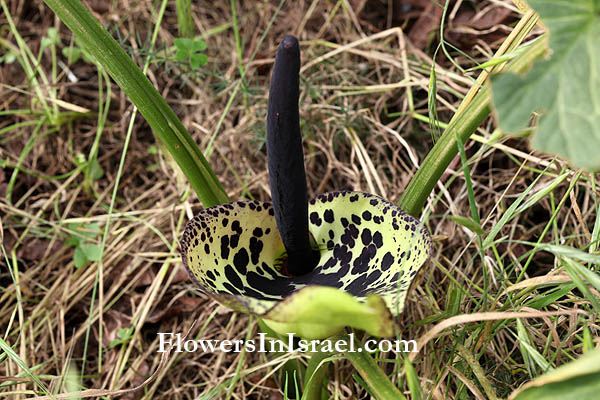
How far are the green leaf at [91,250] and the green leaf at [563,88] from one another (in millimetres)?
736

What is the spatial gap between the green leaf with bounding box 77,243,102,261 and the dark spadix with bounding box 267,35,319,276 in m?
0.42

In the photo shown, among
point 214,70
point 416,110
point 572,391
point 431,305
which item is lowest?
point 431,305

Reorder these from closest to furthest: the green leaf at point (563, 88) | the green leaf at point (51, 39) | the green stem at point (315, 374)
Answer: the green leaf at point (563, 88), the green stem at point (315, 374), the green leaf at point (51, 39)

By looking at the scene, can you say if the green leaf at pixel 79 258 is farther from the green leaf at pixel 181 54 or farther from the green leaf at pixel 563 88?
the green leaf at pixel 563 88

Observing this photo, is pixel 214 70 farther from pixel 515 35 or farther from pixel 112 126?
pixel 515 35

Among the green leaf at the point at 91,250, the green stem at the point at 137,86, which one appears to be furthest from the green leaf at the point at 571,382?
the green leaf at the point at 91,250

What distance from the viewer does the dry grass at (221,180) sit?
0.85 m

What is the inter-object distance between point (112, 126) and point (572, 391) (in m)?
0.98

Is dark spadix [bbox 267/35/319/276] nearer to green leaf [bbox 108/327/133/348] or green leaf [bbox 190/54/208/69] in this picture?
green leaf [bbox 108/327/133/348]

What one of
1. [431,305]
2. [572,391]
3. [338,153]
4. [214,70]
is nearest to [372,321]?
[572,391]

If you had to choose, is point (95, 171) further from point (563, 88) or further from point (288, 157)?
point (563, 88)

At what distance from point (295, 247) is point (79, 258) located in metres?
0.48

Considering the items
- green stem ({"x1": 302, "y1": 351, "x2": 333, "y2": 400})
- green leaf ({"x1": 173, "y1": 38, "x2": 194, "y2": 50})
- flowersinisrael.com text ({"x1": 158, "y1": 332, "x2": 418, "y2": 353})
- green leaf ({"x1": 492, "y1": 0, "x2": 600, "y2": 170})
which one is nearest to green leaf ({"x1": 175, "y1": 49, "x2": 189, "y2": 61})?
green leaf ({"x1": 173, "y1": 38, "x2": 194, "y2": 50})

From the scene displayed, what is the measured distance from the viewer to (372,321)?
1.50 ft
